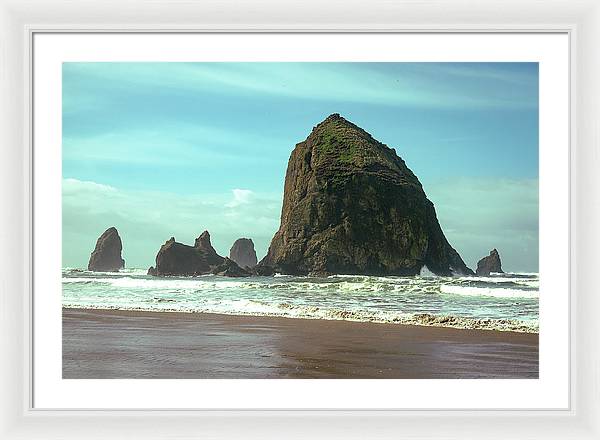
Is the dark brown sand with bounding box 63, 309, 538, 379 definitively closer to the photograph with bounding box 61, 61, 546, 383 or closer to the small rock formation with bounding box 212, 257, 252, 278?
the photograph with bounding box 61, 61, 546, 383

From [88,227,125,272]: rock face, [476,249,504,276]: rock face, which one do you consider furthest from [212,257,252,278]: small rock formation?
[476,249,504,276]: rock face

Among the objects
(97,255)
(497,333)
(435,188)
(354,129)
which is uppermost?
(354,129)

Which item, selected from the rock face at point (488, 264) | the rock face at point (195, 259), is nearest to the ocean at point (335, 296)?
the rock face at point (488, 264)

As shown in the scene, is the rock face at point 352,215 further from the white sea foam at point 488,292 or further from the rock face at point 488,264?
the rock face at point 488,264

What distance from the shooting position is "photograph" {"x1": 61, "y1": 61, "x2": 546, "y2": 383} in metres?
5.03

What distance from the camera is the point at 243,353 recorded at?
4.21m

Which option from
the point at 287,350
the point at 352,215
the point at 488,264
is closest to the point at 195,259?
the point at 352,215

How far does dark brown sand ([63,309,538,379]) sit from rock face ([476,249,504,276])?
2395mm

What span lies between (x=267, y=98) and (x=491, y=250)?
3586mm

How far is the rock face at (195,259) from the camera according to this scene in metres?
10.3

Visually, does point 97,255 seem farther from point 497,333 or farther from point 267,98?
point 497,333
